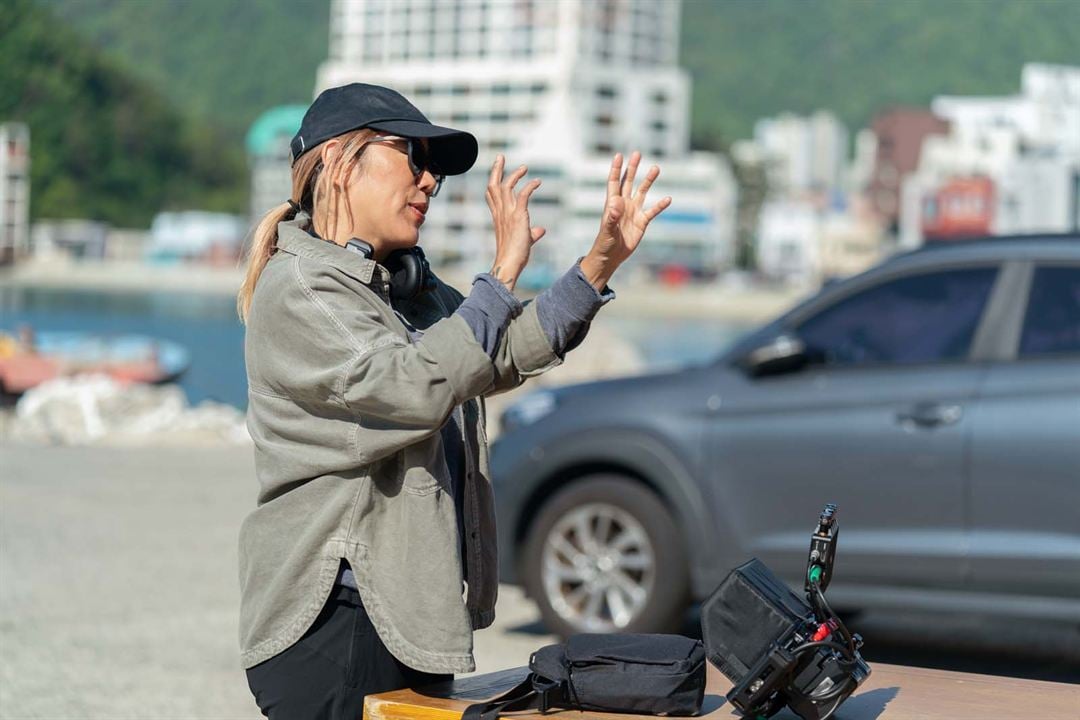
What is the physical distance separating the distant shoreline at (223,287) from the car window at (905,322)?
109469mm

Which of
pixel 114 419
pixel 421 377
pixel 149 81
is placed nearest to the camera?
pixel 421 377

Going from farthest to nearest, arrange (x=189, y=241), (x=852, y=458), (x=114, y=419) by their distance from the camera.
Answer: (x=189, y=241) < (x=114, y=419) < (x=852, y=458)

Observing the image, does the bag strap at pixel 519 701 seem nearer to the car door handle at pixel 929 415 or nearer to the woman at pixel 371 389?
the woman at pixel 371 389

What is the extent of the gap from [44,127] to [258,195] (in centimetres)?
9464

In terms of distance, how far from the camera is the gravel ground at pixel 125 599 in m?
6.45

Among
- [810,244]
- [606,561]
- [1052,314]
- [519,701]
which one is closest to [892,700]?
[519,701]

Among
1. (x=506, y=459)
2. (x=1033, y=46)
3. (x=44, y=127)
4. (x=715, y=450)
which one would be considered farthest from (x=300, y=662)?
(x=44, y=127)

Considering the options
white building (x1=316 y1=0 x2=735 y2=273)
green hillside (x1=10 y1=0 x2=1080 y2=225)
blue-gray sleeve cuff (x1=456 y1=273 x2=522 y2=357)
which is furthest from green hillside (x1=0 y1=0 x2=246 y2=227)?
blue-gray sleeve cuff (x1=456 y1=273 x2=522 y2=357)

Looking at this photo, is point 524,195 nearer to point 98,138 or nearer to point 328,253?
point 328,253

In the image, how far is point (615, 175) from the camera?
9.32ft

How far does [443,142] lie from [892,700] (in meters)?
1.33

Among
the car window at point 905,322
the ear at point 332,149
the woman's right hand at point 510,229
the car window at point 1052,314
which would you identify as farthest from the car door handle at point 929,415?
the ear at point 332,149

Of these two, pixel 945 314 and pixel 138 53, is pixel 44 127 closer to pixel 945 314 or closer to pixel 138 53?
pixel 945 314

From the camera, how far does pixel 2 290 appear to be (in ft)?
386
